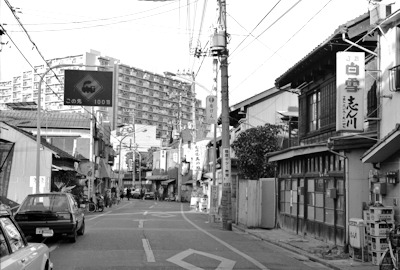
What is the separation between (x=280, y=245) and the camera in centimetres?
1647

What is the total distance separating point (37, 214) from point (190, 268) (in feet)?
19.4

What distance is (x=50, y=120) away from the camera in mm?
51438

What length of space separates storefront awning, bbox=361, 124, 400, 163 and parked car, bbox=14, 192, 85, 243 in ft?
29.3

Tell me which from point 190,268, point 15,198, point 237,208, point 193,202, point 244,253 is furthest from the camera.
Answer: point 193,202

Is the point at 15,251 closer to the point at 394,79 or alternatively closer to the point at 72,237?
the point at 72,237

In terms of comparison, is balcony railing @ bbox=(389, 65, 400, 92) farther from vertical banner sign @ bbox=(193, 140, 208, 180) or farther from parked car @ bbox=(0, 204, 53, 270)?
vertical banner sign @ bbox=(193, 140, 208, 180)

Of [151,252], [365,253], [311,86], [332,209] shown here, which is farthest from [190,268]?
[311,86]

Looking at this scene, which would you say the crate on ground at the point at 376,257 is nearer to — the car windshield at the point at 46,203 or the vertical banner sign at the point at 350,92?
the vertical banner sign at the point at 350,92

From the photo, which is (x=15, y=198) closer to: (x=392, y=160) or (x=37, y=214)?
(x=37, y=214)

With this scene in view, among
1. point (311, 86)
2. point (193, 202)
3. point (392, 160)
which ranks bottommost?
point (193, 202)

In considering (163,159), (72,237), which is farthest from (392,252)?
(163,159)

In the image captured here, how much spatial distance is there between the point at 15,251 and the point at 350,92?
10037 mm

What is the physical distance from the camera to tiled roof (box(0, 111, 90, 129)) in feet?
164

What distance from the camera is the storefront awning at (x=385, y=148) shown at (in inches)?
439
